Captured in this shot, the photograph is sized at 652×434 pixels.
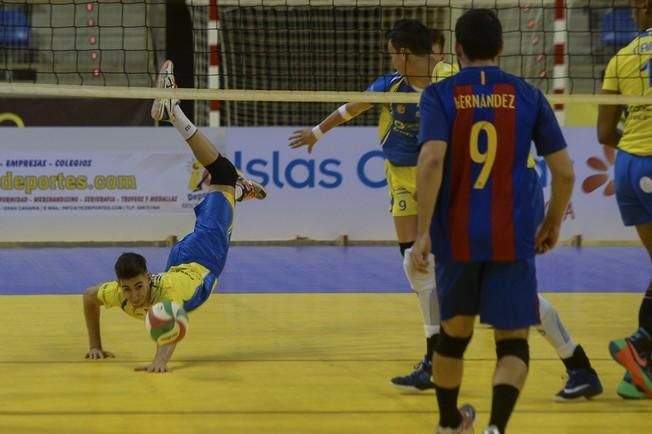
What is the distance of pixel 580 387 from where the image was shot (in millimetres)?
4957

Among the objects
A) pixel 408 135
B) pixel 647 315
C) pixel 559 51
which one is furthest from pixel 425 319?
pixel 559 51

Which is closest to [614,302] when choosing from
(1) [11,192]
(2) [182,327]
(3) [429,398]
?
(3) [429,398]

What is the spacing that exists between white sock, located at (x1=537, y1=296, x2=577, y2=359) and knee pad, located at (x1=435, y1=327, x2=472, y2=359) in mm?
1082

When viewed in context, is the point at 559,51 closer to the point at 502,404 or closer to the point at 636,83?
the point at 636,83

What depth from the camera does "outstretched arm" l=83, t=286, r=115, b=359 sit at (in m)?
5.78

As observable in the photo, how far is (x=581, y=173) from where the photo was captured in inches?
453

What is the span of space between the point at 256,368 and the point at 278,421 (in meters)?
1.13

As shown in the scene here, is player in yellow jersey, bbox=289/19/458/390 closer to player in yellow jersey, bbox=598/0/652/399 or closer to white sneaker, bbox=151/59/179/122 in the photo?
player in yellow jersey, bbox=598/0/652/399

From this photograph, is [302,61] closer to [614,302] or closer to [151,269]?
[151,269]

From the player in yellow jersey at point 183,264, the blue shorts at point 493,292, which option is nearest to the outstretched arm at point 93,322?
the player in yellow jersey at point 183,264

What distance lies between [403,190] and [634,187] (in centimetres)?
123

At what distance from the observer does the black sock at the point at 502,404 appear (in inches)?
147

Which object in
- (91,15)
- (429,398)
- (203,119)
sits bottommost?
(429,398)

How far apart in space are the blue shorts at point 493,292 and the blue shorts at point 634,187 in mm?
1522
